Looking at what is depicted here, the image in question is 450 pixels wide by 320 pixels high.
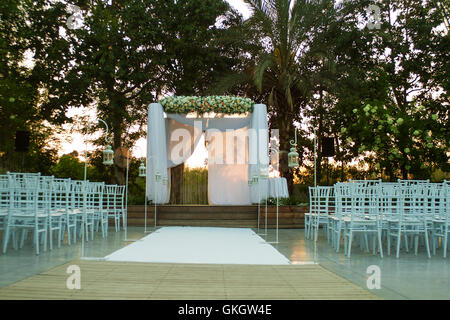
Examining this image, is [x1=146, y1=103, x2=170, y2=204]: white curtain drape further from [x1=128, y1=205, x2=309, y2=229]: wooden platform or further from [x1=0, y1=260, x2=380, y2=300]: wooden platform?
[x1=0, y1=260, x2=380, y2=300]: wooden platform

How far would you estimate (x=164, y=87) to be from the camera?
43.8ft

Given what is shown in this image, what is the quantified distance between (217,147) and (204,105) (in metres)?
1.36

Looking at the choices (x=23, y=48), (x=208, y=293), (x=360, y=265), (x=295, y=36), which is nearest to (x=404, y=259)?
(x=360, y=265)

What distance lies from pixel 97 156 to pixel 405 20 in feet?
39.8

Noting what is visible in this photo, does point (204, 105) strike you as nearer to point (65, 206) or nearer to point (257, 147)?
point (257, 147)

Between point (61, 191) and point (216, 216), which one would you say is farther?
point (216, 216)

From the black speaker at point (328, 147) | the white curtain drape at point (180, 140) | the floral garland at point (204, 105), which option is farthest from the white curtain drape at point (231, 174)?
the black speaker at point (328, 147)

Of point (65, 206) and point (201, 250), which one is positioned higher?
point (65, 206)

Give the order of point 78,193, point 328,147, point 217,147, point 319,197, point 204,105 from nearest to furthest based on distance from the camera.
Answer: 1. point 319,197
2. point 78,193
3. point 204,105
4. point 217,147
5. point 328,147

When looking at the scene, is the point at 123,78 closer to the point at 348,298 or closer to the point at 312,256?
the point at 312,256

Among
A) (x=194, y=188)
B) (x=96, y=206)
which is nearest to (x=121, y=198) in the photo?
(x=96, y=206)

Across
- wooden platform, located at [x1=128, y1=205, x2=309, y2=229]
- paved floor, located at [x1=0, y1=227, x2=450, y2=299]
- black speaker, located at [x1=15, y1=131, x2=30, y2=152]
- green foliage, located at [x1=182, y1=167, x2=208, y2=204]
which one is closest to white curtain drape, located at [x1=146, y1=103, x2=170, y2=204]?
wooden platform, located at [x1=128, y1=205, x2=309, y2=229]

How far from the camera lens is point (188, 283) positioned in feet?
11.0

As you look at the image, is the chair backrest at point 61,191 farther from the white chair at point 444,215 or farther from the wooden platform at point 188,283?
the white chair at point 444,215
